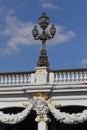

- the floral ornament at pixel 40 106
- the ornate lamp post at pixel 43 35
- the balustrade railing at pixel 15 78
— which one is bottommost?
the floral ornament at pixel 40 106

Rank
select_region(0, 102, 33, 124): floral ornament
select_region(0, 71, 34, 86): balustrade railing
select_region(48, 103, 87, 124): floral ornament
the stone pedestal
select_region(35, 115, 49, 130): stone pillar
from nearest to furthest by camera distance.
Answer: select_region(48, 103, 87, 124): floral ornament, select_region(35, 115, 49, 130): stone pillar, select_region(0, 102, 33, 124): floral ornament, the stone pedestal, select_region(0, 71, 34, 86): balustrade railing

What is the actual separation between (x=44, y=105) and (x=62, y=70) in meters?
2.12

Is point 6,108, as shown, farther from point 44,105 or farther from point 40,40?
point 40,40

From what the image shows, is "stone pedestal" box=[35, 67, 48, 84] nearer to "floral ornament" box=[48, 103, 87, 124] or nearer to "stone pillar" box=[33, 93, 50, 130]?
"stone pillar" box=[33, 93, 50, 130]

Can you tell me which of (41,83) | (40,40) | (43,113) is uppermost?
(40,40)

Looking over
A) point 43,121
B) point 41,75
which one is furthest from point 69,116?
point 41,75

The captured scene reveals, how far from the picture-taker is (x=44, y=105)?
80.3ft

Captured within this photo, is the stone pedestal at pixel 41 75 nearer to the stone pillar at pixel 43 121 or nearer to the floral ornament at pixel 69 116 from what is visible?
the floral ornament at pixel 69 116

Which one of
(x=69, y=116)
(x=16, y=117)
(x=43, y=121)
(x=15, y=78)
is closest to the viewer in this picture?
(x=69, y=116)

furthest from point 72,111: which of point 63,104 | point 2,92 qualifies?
point 2,92

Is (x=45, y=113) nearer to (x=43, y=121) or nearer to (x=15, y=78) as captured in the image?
(x=43, y=121)

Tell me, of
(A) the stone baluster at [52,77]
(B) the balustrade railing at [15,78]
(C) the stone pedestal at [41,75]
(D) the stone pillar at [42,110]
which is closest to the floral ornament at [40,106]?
(D) the stone pillar at [42,110]

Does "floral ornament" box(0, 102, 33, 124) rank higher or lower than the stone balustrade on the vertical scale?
lower

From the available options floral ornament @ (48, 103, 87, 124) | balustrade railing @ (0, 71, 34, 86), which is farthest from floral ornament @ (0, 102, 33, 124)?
balustrade railing @ (0, 71, 34, 86)
